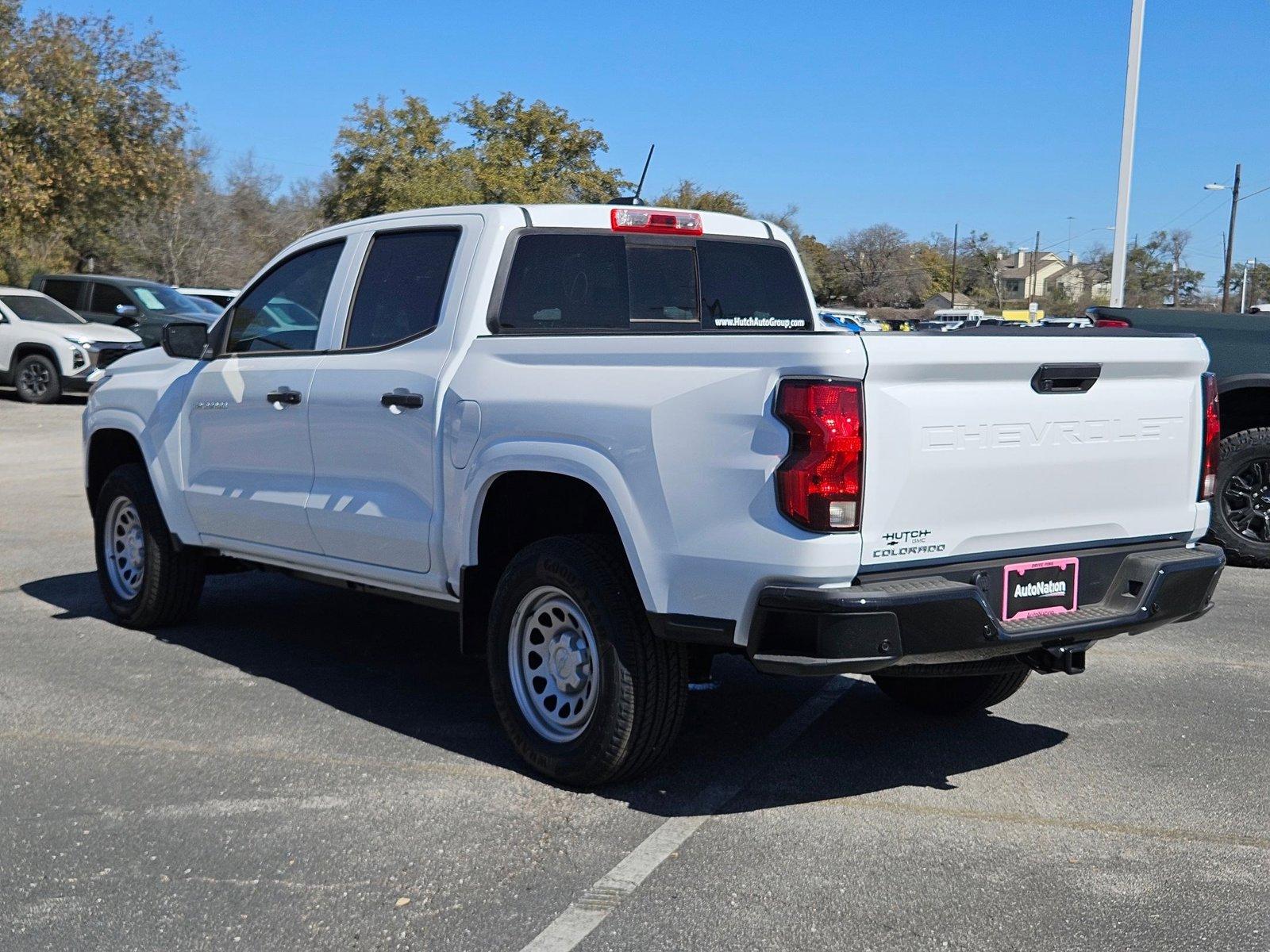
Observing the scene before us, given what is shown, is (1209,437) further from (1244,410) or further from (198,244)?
(198,244)

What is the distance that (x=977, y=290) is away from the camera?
11381 centimetres

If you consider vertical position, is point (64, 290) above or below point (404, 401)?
above

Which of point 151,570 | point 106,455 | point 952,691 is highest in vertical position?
point 106,455

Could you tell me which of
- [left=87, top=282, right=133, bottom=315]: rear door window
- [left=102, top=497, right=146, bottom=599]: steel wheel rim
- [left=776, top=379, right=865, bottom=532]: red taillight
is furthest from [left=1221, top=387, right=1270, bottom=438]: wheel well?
[left=87, top=282, right=133, bottom=315]: rear door window

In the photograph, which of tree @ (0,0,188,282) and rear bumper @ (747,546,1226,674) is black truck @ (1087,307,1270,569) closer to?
rear bumper @ (747,546,1226,674)

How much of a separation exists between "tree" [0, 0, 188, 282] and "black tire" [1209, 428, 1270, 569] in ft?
85.3

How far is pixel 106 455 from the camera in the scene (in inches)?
304

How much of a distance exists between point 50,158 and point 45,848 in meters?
29.3

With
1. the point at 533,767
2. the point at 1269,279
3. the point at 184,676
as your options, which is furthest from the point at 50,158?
the point at 1269,279

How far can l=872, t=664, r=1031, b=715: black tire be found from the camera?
561 centimetres

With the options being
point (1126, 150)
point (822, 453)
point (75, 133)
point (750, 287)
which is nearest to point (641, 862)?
point (822, 453)

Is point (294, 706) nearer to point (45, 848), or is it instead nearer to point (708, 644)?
point (45, 848)

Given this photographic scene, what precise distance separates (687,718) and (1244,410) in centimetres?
546

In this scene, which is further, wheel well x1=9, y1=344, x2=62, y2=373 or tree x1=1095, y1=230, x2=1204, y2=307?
tree x1=1095, y1=230, x2=1204, y2=307
